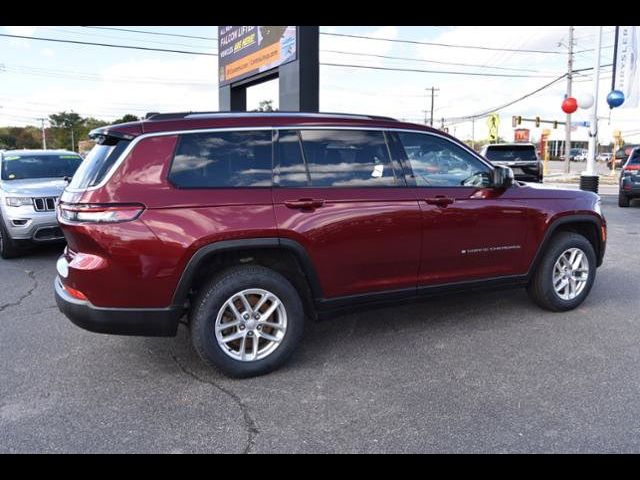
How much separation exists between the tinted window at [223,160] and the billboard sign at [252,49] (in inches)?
433

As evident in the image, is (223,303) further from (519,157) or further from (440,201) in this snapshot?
(519,157)

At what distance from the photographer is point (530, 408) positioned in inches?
120

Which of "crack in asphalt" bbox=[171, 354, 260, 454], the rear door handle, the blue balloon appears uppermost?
the blue balloon

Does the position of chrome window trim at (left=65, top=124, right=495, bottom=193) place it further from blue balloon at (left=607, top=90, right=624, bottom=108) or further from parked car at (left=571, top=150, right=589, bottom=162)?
parked car at (left=571, top=150, right=589, bottom=162)

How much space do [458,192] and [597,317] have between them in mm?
1915

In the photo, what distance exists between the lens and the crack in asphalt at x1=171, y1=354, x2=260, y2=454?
9.01 ft

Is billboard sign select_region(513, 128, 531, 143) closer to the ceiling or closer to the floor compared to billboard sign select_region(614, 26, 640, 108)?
closer to the ceiling

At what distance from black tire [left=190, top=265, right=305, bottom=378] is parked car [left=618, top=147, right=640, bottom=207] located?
493 inches

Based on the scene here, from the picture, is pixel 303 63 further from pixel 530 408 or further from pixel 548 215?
pixel 530 408

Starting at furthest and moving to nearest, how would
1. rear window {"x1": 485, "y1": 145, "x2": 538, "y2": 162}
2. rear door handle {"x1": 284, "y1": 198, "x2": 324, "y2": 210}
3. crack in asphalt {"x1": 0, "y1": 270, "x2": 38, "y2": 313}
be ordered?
rear window {"x1": 485, "y1": 145, "x2": 538, "y2": 162} < crack in asphalt {"x1": 0, "y1": 270, "x2": 38, "y2": 313} < rear door handle {"x1": 284, "y1": 198, "x2": 324, "y2": 210}

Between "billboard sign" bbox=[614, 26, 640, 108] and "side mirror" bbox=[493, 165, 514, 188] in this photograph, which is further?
"billboard sign" bbox=[614, 26, 640, 108]

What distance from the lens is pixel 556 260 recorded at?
470cm

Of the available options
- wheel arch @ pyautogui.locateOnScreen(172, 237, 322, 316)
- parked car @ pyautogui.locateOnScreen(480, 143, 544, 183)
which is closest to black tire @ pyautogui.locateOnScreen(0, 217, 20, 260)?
wheel arch @ pyautogui.locateOnScreen(172, 237, 322, 316)
